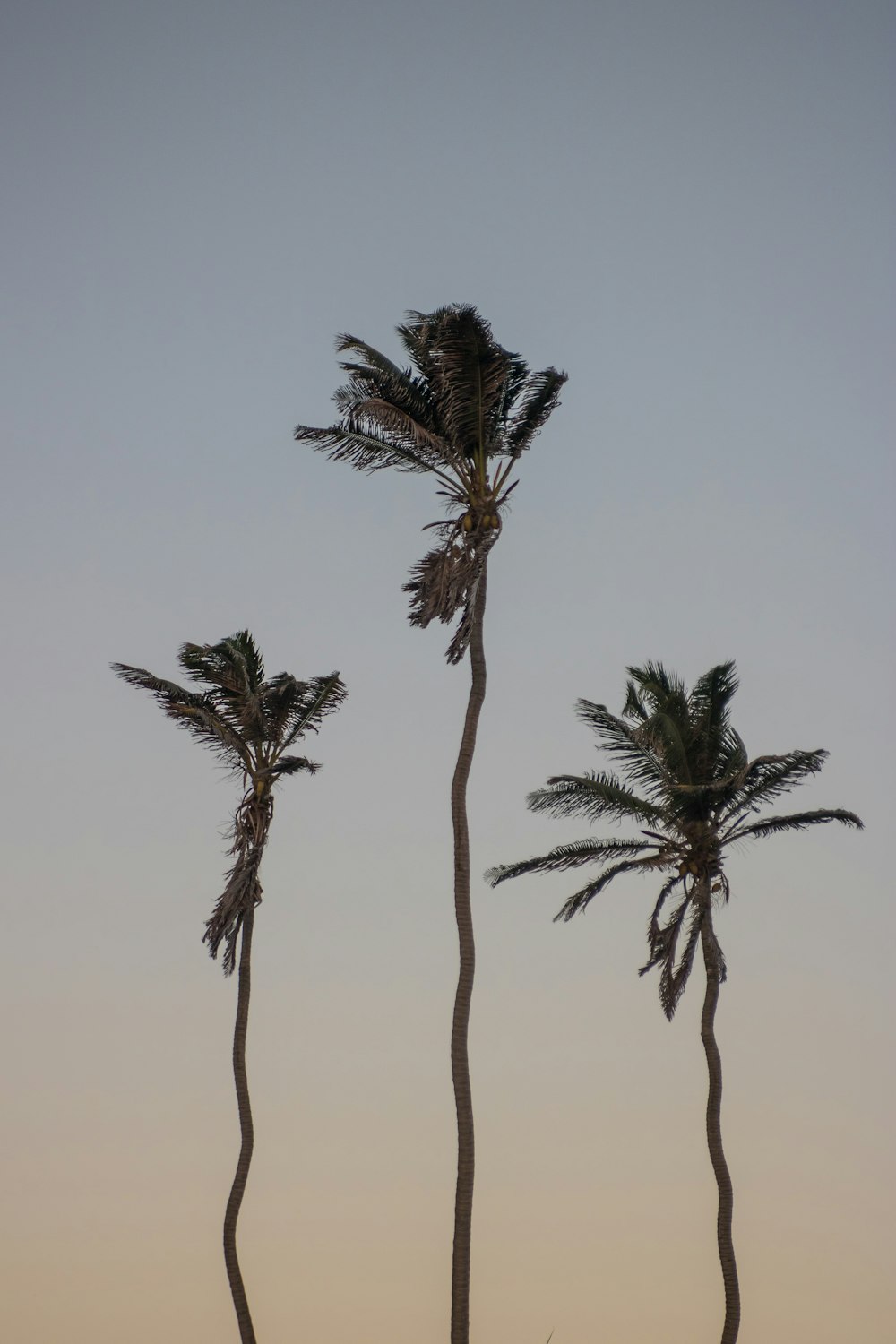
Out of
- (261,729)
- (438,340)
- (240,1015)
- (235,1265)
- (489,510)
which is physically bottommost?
(235,1265)

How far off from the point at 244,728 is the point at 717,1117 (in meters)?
11.9

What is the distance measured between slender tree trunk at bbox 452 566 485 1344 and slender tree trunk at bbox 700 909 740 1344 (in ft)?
19.0

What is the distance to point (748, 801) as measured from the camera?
32125 mm

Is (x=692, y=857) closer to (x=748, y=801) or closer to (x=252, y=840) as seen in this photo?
(x=748, y=801)

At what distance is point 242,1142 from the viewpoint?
31.0m

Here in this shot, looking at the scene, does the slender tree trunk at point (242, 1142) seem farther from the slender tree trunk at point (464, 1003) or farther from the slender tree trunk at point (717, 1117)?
the slender tree trunk at point (717, 1117)

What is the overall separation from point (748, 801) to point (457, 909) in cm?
688

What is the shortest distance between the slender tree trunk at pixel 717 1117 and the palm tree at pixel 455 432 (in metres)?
6.11

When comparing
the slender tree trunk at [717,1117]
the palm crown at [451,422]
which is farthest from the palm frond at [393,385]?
the slender tree trunk at [717,1117]

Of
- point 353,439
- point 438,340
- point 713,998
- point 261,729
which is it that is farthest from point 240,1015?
point 438,340

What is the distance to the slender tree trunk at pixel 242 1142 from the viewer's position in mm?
30172

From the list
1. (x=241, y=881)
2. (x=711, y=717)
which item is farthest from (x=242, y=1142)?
(x=711, y=717)

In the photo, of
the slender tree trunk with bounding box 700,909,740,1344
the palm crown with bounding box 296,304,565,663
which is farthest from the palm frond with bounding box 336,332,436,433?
the slender tree trunk with bounding box 700,909,740,1344

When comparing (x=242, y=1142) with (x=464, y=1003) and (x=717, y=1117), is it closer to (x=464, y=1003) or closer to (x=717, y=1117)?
(x=464, y=1003)
